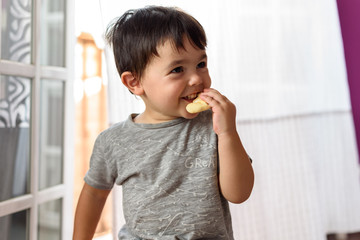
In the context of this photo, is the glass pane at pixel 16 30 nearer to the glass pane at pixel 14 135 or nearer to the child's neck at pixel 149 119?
the glass pane at pixel 14 135

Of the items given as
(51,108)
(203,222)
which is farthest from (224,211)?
(51,108)

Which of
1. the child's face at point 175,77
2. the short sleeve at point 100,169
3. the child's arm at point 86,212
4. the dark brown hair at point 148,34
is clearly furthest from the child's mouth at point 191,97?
the child's arm at point 86,212

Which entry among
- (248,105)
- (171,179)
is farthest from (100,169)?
(248,105)

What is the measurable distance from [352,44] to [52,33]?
5.15ft

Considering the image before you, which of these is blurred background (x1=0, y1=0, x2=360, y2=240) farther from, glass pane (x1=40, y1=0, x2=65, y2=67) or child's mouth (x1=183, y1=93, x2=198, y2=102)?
child's mouth (x1=183, y1=93, x2=198, y2=102)

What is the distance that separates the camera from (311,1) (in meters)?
1.95

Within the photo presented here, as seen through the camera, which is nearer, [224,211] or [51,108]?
[224,211]

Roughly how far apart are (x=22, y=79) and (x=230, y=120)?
0.74 meters

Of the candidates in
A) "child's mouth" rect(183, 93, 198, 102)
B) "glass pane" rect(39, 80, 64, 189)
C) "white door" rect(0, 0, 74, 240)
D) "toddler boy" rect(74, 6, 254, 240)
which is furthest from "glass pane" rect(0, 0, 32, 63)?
"child's mouth" rect(183, 93, 198, 102)

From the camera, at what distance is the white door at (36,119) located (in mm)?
1211

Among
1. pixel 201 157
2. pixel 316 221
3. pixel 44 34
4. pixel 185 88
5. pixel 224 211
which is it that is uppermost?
pixel 44 34

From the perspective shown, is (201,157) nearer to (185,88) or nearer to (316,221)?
(185,88)

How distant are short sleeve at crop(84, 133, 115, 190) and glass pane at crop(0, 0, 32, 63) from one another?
1.36ft

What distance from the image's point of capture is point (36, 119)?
1.33m
